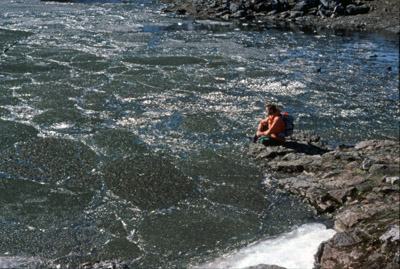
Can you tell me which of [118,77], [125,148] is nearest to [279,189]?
[125,148]

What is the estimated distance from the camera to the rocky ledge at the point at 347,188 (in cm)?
970

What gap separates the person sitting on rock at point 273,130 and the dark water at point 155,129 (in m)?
1.06

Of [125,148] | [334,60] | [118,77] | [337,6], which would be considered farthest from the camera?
[337,6]

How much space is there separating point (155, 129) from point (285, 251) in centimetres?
871

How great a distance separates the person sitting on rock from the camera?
613 inches

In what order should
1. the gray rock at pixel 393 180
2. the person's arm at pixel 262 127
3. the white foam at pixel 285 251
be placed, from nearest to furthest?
the white foam at pixel 285 251 < the gray rock at pixel 393 180 < the person's arm at pixel 262 127

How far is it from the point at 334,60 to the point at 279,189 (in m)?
19.8

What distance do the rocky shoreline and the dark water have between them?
33.7ft

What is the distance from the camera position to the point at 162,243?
36.3ft

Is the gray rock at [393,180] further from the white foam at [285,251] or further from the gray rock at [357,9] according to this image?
the gray rock at [357,9]

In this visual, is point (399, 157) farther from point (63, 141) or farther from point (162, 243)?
point (63, 141)

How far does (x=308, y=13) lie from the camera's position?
51156 mm

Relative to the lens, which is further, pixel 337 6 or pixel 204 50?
pixel 337 6

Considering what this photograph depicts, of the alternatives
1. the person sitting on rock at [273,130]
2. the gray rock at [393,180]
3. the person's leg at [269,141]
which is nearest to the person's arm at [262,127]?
the person sitting on rock at [273,130]
